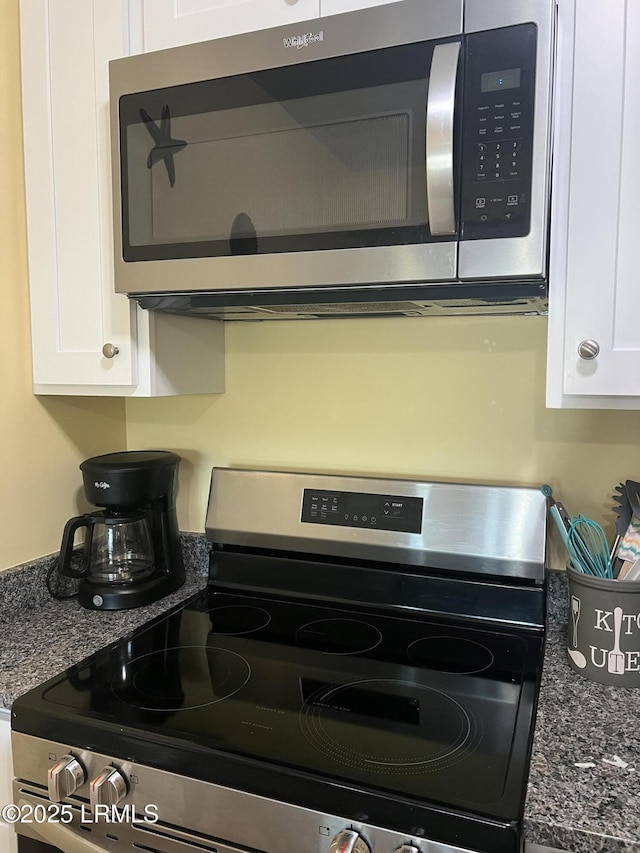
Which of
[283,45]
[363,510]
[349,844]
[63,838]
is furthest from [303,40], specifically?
[63,838]

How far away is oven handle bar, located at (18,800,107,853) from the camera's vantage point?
0.96 metres

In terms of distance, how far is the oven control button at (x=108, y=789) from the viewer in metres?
0.92

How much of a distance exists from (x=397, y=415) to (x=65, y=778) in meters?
0.90

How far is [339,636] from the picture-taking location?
4.19 ft

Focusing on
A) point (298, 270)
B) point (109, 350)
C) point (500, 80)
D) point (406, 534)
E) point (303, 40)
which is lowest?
point (406, 534)

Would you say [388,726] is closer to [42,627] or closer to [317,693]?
[317,693]

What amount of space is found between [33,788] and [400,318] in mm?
1066

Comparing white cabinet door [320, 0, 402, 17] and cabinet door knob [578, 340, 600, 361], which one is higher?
white cabinet door [320, 0, 402, 17]

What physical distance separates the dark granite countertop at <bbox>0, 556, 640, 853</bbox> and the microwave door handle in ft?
2.43

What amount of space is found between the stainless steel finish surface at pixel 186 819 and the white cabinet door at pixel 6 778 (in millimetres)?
40

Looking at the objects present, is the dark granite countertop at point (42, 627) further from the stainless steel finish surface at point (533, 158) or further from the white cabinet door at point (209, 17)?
the white cabinet door at point (209, 17)

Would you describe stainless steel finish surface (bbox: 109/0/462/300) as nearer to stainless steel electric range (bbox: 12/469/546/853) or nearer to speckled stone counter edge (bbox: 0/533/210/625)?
stainless steel electric range (bbox: 12/469/546/853)

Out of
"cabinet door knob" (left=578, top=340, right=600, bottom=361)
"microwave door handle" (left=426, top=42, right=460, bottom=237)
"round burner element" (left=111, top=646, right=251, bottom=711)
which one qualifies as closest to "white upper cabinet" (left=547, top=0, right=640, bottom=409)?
"cabinet door knob" (left=578, top=340, right=600, bottom=361)

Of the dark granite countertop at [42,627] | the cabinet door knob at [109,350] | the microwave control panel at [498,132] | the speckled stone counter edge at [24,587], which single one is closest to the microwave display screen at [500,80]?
the microwave control panel at [498,132]
